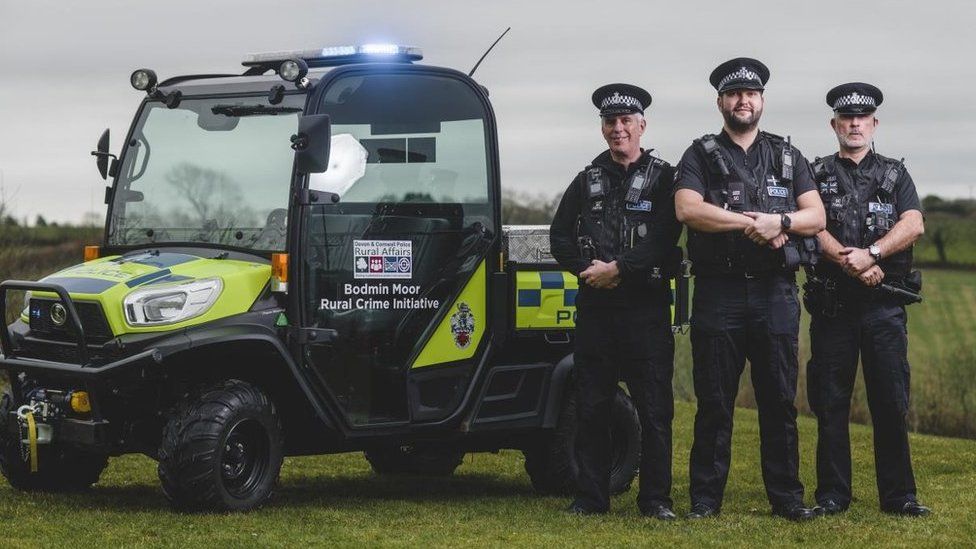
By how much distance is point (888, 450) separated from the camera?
806cm

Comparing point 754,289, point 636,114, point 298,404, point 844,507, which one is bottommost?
point 844,507

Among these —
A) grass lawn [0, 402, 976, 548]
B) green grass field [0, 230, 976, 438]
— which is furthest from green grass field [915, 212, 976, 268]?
grass lawn [0, 402, 976, 548]

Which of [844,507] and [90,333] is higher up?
[90,333]

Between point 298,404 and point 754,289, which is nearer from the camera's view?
point 754,289

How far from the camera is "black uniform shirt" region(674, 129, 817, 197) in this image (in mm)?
7617

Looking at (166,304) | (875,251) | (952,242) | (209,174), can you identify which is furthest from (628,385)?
(952,242)

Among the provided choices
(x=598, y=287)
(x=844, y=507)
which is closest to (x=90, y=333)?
(x=598, y=287)

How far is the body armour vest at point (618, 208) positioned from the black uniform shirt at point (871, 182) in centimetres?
104

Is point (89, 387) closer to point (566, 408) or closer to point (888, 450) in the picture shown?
point (566, 408)

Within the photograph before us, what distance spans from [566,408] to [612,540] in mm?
2025

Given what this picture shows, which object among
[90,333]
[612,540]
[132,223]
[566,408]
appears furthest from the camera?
[566,408]

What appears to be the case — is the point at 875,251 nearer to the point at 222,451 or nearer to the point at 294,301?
the point at 294,301

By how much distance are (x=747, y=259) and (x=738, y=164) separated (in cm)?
51

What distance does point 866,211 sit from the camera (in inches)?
312
